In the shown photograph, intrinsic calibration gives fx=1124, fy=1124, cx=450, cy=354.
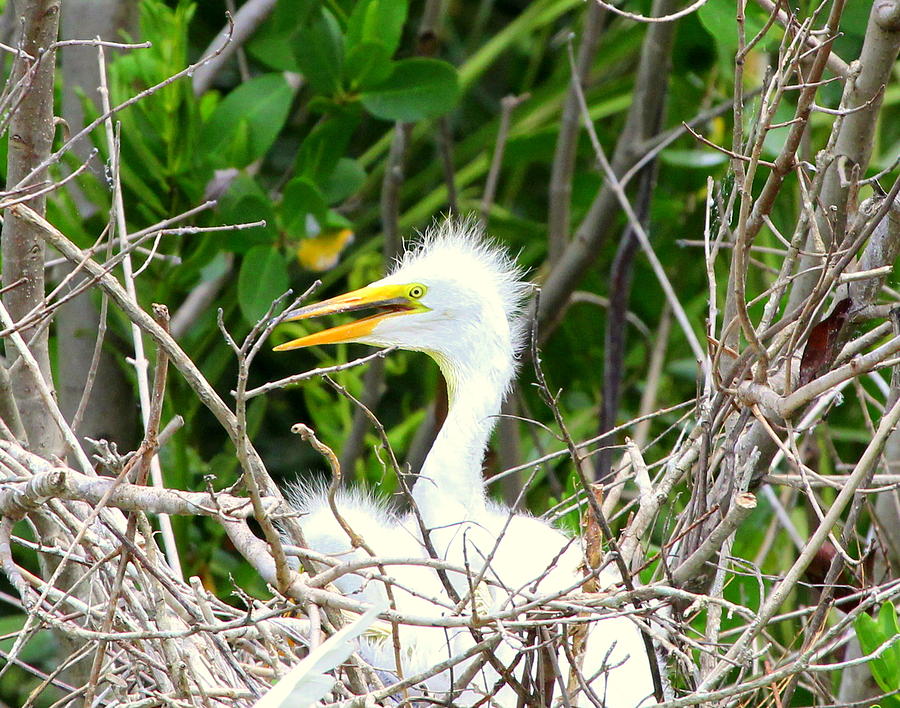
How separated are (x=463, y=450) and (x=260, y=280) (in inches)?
27.9

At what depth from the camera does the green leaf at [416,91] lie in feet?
7.62

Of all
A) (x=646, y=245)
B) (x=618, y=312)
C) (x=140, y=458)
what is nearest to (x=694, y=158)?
(x=618, y=312)

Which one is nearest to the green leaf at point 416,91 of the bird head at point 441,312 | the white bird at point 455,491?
the white bird at point 455,491

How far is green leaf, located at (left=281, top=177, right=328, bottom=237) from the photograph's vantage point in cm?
223

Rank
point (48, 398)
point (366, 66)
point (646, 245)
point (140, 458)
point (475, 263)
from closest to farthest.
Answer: point (140, 458), point (48, 398), point (475, 263), point (646, 245), point (366, 66)

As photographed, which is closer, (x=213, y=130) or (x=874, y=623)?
(x=874, y=623)

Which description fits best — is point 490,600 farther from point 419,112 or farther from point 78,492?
point 419,112

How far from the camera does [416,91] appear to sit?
2.33 meters

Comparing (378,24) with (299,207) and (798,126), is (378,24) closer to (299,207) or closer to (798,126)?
(299,207)

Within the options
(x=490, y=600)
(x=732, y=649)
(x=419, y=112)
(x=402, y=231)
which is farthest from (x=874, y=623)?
(x=402, y=231)

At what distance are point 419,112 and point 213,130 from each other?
0.42 metres

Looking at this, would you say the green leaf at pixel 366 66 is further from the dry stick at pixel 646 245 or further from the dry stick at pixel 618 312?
the dry stick at pixel 618 312

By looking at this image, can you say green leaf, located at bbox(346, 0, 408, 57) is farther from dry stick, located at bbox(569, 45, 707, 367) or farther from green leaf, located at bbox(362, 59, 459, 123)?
dry stick, located at bbox(569, 45, 707, 367)

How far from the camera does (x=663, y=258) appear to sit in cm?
297
